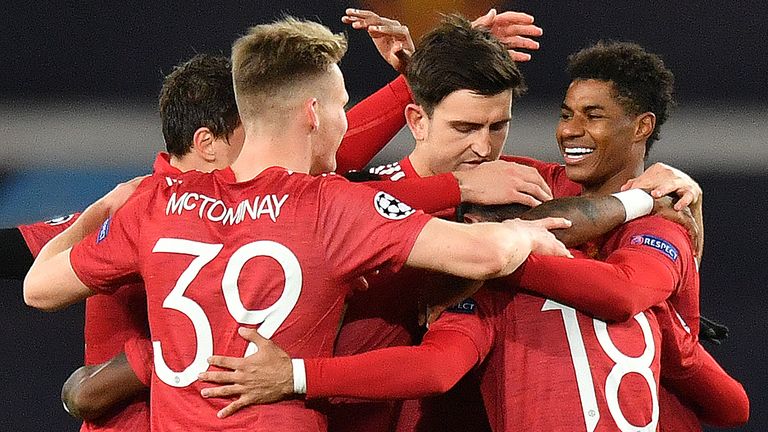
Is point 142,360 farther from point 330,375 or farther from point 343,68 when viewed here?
point 343,68

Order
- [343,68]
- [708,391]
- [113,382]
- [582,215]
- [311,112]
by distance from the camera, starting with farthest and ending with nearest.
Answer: [343,68]
[708,391]
[113,382]
[582,215]
[311,112]

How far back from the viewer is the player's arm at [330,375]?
8.12ft

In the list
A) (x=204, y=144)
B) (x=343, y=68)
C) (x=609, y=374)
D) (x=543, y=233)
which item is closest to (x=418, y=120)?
(x=204, y=144)

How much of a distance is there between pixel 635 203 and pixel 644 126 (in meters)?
0.55

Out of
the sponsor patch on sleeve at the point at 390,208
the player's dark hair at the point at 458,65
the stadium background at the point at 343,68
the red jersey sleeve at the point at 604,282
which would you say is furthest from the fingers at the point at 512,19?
the stadium background at the point at 343,68

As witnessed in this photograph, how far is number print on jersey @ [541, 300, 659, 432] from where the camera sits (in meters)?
2.66

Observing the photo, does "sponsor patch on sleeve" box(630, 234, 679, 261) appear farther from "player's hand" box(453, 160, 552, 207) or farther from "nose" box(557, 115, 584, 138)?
"nose" box(557, 115, 584, 138)

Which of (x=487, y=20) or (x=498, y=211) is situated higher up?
(x=487, y=20)

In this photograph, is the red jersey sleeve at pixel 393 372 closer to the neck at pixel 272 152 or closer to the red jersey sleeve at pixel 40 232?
the neck at pixel 272 152

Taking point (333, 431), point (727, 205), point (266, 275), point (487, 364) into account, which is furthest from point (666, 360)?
point (727, 205)

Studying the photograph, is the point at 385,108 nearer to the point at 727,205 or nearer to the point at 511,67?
the point at 511,67

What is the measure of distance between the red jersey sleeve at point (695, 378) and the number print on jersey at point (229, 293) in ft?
3.05

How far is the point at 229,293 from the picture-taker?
2479 mm

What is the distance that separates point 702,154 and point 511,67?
3614mm
